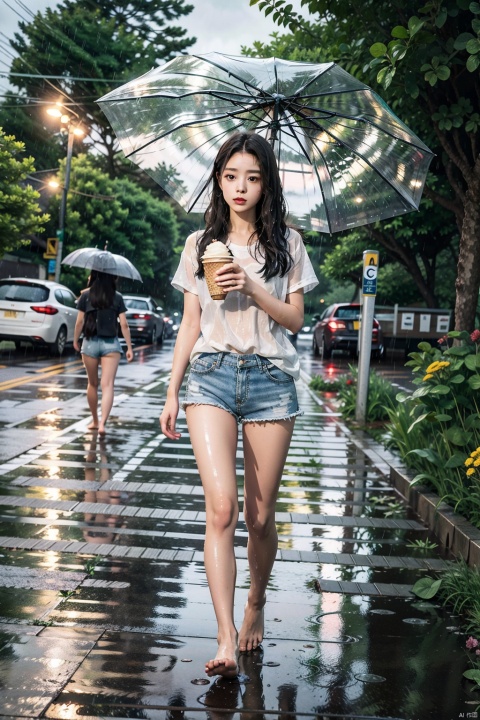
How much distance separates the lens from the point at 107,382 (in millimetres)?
10805

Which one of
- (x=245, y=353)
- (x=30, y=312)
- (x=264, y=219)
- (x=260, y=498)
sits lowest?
(x=260, y=498)

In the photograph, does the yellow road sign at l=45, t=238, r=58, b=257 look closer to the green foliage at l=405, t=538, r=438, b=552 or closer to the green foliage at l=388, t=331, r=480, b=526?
the green foliage at l=388, t=331, r=480, b=526

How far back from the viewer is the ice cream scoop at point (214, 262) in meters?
3.71

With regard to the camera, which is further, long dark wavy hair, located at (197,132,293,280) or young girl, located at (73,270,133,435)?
young girl, located at (73,270,133,435)

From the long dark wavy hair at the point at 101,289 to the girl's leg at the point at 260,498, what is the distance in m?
6.56

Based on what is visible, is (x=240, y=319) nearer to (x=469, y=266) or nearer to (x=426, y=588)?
(x=426, y=588)

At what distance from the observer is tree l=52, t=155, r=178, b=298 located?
1658 inches

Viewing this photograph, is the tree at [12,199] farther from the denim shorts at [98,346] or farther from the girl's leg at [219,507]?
the girl's leg at [219,507]

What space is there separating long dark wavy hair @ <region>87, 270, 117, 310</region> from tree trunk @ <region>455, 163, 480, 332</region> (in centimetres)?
353

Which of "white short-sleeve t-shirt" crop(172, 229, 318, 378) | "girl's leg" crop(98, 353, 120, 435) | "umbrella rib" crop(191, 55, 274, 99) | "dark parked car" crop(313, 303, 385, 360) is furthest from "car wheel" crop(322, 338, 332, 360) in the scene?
"white short-sleeve t-shirt" crop(172, 229, 318, 378)

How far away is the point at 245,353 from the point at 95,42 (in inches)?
1749

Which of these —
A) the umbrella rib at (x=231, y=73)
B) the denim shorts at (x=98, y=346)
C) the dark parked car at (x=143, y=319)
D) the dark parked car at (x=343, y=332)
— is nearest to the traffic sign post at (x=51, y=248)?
the dark parked car at (x=143, y=319)

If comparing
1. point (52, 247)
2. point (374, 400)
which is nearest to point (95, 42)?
point (52, 247)

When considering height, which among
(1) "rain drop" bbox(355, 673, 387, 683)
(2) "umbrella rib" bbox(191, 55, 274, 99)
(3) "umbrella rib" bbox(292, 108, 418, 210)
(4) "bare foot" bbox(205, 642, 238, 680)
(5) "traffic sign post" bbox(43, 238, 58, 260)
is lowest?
(1) "rain drop" bbox(355, 673, 387, 683)
